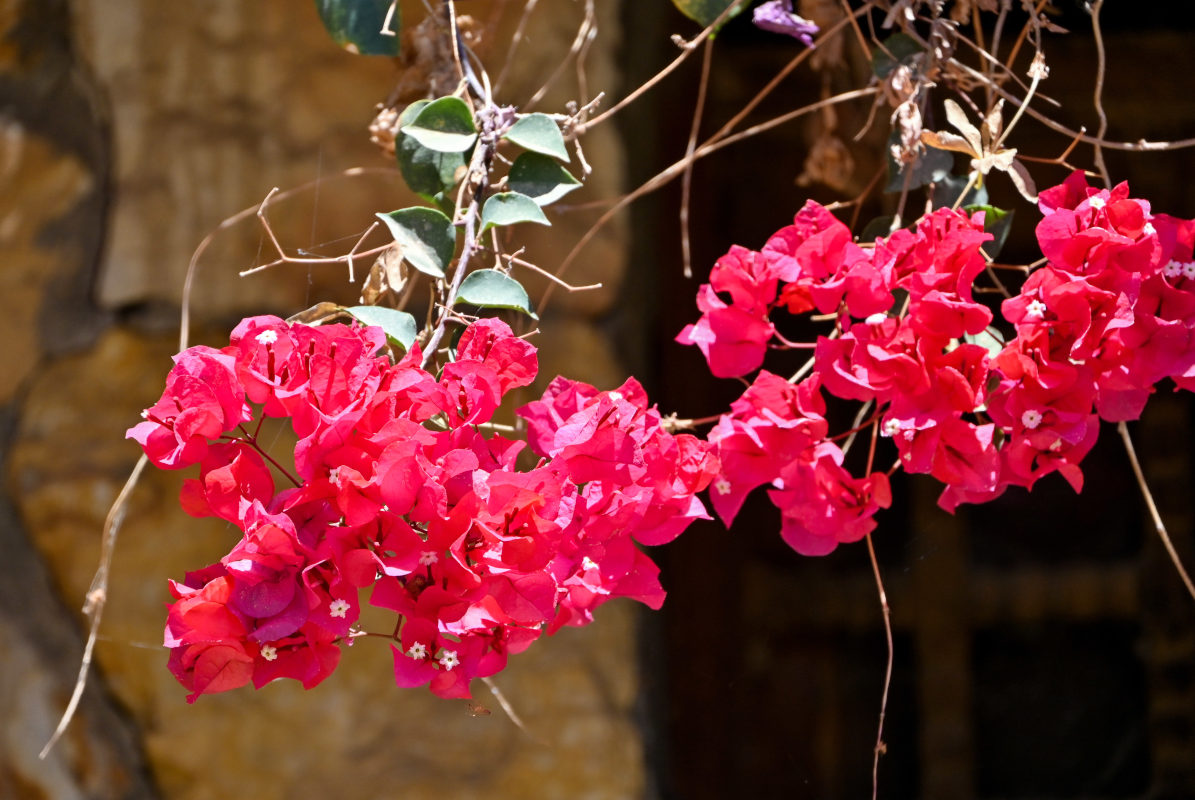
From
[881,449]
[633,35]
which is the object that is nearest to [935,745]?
[881,449]

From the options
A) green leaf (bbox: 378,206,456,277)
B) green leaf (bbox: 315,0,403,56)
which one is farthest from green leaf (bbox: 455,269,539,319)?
green leaf (bbox: 315,0,403,56)

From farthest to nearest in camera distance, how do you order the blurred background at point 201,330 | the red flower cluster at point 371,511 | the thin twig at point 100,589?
the blurred background at point 201,330 → the thin twig at point 100,589 → the red flower cluster at point 371,511

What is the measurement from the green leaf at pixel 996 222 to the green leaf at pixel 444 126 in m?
0.25

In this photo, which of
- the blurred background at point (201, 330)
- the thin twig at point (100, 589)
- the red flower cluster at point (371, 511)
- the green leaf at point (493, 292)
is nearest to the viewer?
the red flower cluster at point (371, 511)

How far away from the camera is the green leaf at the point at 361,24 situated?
633 millimetres

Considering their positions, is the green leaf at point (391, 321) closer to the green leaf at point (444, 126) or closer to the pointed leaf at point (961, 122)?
the green leaf at point (444, 126)

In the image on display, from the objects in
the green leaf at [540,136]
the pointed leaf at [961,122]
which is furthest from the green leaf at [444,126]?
the pointed leaf at [961,122]

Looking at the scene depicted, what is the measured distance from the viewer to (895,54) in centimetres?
63

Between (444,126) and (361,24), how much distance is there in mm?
125

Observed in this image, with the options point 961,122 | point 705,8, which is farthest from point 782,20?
point 961,122

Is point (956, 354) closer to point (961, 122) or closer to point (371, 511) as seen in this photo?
point (961, 122)

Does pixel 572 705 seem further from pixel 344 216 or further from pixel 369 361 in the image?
pixel 369 361

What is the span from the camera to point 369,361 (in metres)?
0.43

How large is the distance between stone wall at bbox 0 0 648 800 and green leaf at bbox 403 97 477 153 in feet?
1.20
